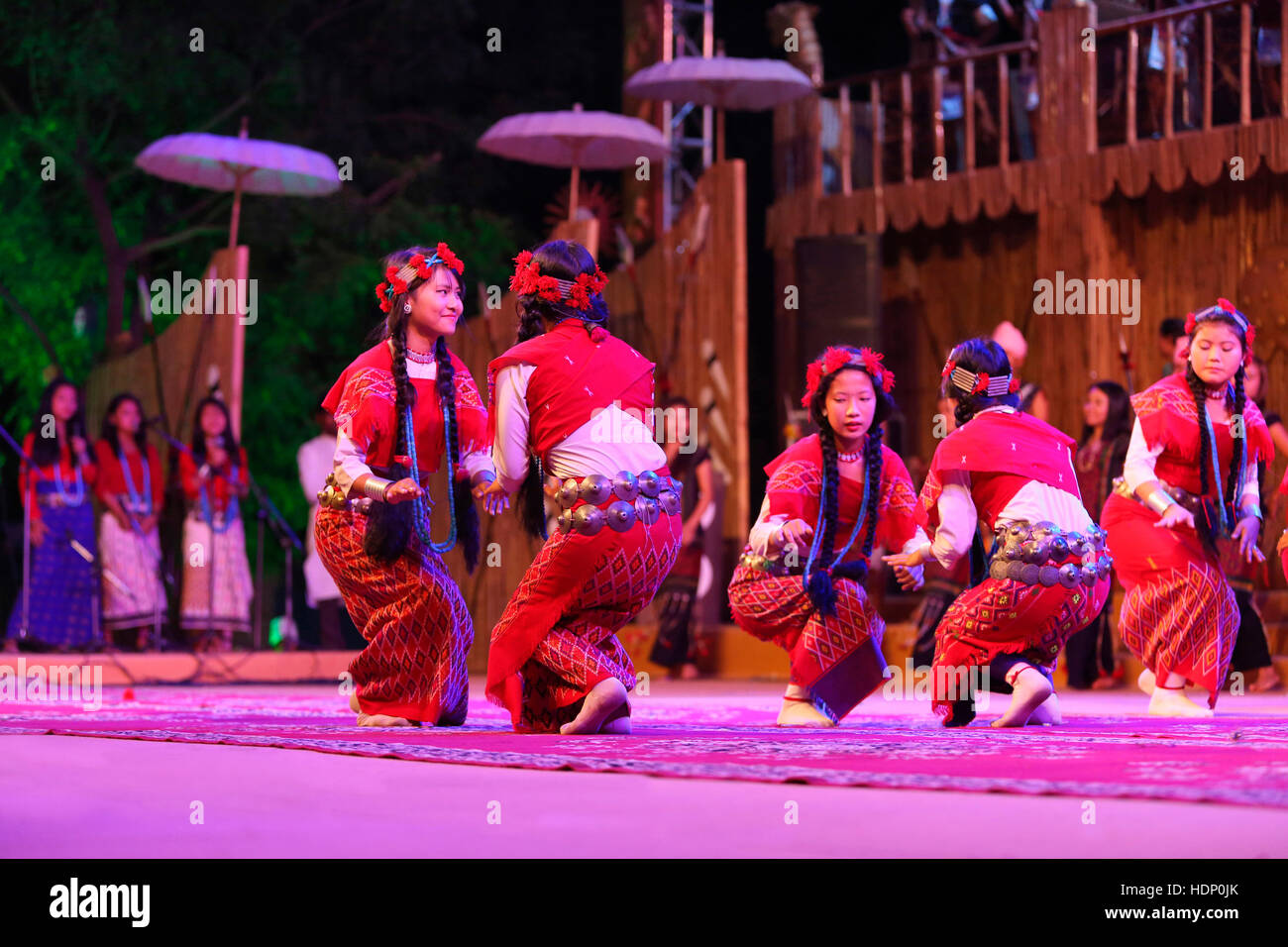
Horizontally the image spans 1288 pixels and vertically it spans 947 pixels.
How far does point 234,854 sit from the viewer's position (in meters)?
2.90

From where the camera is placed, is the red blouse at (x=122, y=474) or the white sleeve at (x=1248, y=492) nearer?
the white sleeve at (x=1248, y=492)

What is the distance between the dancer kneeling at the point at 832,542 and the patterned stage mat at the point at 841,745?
0.19m

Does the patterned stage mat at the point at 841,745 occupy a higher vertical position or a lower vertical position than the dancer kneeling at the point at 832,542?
lower

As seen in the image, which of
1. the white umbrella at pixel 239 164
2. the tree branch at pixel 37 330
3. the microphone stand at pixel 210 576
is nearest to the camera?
the microphone stand at pixel 210 576

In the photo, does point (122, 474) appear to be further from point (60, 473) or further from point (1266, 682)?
point (1266, 682)

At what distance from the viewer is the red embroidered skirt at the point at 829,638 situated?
5.55m

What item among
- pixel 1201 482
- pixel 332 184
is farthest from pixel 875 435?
pixel 332 184

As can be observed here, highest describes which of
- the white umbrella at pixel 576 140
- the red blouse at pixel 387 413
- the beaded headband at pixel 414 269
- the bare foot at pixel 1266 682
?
the white umbrella at pixel 576 140

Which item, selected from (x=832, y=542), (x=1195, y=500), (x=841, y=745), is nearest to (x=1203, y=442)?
(x=1195, y=500)

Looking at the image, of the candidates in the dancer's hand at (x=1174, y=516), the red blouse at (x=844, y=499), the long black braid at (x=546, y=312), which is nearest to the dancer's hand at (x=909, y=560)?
the red blouse at (x=844, y=499)

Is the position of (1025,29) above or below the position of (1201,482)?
above

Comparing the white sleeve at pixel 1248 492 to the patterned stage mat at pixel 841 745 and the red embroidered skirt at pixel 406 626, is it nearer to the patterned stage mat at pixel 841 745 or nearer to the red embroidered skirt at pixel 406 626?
the patterned stage mat at pixel 841 745
